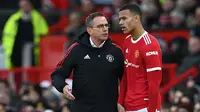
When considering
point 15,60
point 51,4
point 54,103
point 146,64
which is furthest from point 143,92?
point 51,4

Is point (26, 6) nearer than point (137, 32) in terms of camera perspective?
No

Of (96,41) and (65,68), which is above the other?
(96,41)

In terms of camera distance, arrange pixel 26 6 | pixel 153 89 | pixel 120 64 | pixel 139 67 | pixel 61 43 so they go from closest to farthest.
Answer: pixel 153 89 → pixel 139 67 → pixel 120 64 → pixel 61 43 → pixel 26 6

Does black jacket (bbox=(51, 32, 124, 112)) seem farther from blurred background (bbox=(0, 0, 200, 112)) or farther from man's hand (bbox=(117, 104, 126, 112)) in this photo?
blurred background (bbox=(0, 0, 200, 112))

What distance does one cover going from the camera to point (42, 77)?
53.5 feet

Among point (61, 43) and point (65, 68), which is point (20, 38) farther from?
point (65, 68)

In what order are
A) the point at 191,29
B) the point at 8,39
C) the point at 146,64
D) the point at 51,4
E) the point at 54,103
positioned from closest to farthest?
the point at 146,64 → the point at 54,103 → the point at 191,29 → the point at 8,39 → the point at 51,4

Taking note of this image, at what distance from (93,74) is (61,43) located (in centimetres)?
798

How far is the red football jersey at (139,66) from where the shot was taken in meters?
9.28

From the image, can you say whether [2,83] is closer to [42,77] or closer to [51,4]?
[42,77]

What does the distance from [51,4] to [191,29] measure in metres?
4.71

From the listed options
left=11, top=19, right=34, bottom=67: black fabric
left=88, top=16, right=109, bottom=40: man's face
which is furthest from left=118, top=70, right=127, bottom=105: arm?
left=11, top=19, right=34, bottom=67: black fabric

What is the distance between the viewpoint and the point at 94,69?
376 inches

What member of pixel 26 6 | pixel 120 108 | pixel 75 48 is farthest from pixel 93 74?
pixel 26 6
